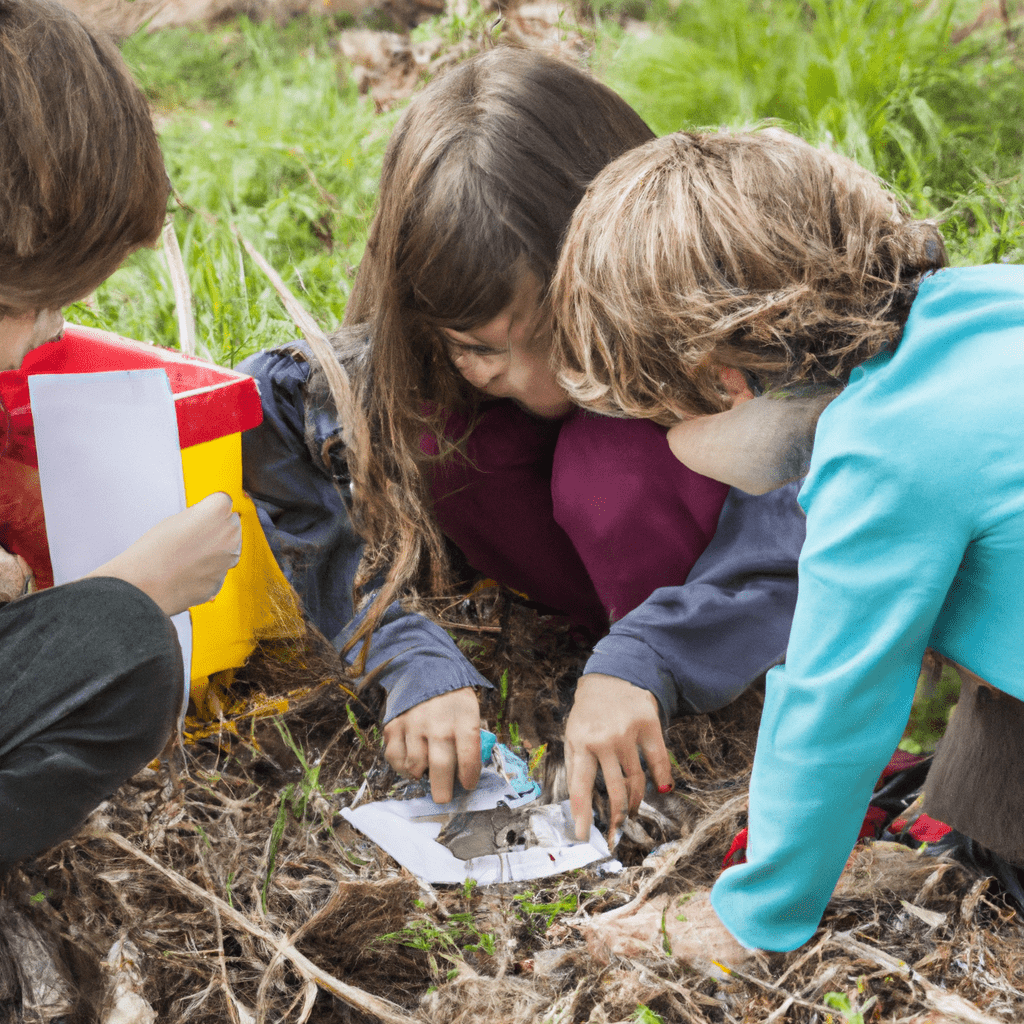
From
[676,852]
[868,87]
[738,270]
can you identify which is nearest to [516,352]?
[738,270]

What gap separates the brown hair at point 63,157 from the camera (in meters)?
0.92

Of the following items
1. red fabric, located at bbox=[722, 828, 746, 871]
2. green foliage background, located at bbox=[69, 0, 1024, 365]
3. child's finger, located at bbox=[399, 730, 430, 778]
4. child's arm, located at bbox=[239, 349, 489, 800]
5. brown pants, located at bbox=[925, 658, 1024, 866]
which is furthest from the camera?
green foliage background, located at bbox=[69, 0, 1024, 365]

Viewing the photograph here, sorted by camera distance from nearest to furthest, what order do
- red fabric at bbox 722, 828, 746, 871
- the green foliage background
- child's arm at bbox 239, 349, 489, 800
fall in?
red fabric at bbox 722, 828, 746, 871 → child's arm at bbox 239, 349, 489, 800 → the green foliage background

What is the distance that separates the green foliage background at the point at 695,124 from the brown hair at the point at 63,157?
77 cm

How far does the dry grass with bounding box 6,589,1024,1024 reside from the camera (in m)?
0.99

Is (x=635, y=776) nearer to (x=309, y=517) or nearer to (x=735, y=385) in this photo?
(x=735, y=385)

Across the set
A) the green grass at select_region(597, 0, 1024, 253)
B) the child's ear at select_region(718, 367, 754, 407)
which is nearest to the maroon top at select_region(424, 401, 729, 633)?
the child's ear at select_region(718, 367, 754, 407)

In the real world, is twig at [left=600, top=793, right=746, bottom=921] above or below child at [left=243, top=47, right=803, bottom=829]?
below

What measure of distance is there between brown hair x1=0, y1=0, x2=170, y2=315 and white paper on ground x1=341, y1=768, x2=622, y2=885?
0.68m

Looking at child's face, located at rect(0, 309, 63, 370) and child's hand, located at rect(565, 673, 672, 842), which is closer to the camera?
child's face, located at rect(0, 309, 63, 370)

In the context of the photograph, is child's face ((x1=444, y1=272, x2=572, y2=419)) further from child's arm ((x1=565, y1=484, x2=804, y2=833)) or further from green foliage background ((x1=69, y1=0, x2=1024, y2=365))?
green foliage background ((x1=69, y1=0, x2=1024, y2=365))

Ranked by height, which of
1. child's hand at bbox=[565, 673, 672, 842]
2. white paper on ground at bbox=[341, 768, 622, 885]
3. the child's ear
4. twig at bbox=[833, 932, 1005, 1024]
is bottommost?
white paper on ground at bbox=[341, 768, 622, 885]

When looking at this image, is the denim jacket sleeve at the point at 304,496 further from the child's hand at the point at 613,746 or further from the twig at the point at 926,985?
the twig at the point at 926,985

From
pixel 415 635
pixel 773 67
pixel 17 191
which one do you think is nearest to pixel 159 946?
pixel 415 635
